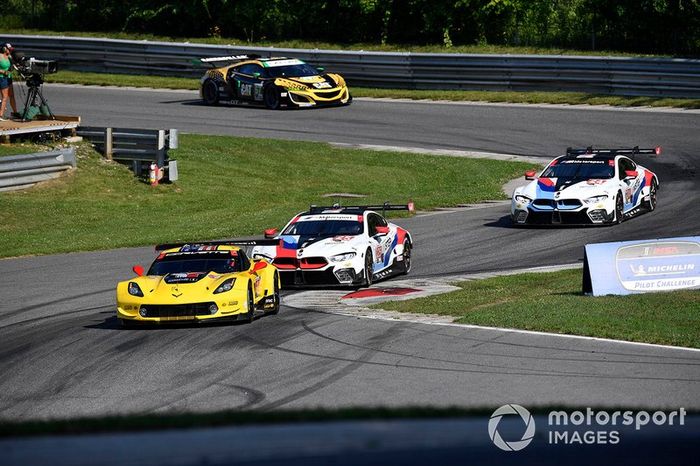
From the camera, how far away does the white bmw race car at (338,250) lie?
18297 millimetres

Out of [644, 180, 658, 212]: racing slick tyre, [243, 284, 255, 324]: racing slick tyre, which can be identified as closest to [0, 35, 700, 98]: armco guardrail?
[644, 180, 658, 212]: racing slick tyre

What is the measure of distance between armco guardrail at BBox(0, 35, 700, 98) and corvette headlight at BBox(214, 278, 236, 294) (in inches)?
852

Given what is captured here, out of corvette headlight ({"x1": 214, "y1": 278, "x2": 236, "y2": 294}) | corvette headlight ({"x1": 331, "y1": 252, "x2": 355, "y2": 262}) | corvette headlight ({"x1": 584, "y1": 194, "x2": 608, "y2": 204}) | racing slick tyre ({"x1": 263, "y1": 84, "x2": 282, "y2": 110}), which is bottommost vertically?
corvette headlight ({"x1": 331, "y1": 252, "x2": 355, "y2": 262})

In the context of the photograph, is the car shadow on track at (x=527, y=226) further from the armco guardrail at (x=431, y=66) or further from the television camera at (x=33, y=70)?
the armco guardrail at (x=431, y=66)

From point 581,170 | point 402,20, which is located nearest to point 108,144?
point 581,170

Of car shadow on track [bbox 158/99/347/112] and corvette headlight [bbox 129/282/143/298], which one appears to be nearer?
corvette headlight [bbox 129/282/143/298]

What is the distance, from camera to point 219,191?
91.5ft

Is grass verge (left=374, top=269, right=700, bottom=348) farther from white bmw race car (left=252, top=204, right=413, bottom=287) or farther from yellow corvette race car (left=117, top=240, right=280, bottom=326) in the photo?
yellow corvette race car (left=117, top=240, right=280, bottom=326)

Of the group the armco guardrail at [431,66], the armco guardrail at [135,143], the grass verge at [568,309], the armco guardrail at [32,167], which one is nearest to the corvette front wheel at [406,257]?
the grass verge at [568,309]

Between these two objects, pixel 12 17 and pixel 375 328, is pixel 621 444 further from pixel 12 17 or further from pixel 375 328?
pixel 12 17

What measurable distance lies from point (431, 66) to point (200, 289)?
24165 mm

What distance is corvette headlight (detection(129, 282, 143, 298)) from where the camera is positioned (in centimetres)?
1521

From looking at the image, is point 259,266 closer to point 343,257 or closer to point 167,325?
point 167,325

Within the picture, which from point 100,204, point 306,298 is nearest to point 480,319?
point 306,298
